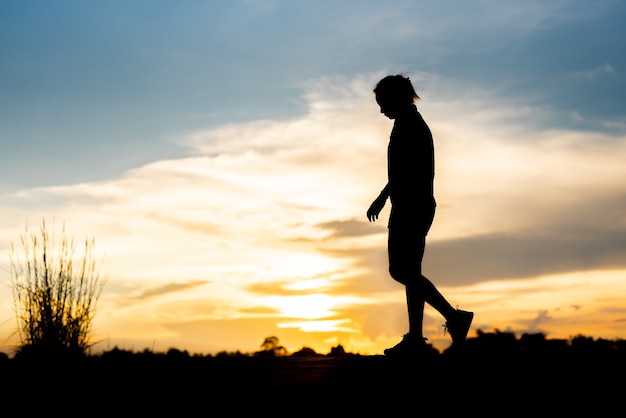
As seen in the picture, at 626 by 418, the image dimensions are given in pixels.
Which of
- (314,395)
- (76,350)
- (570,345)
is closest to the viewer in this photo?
(314,395)

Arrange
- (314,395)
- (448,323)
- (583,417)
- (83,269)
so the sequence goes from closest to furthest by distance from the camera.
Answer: (583,417), (314,395), (448,323), (83,269)

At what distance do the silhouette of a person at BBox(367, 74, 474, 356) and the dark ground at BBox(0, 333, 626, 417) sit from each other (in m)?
0.29

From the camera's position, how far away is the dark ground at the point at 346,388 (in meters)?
3.28

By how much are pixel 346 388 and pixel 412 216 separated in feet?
7.29

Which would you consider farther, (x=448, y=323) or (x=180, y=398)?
(x=448, y=323)

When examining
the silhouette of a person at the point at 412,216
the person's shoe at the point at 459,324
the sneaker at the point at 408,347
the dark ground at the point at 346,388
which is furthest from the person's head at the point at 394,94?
the dark ground at the point at 346,388

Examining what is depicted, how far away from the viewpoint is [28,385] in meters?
4.47

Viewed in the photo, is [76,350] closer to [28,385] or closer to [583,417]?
[28,385]

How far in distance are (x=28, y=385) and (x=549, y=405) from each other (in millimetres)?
3143

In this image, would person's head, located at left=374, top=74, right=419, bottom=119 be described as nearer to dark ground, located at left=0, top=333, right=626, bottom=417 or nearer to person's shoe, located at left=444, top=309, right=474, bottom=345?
person's shoe, located at left=444, top=309, right=474, bottom=345

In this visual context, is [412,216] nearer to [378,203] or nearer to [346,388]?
[378,203]

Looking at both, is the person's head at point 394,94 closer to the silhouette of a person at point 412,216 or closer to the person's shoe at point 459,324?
the silhouette of a person at point 412,216

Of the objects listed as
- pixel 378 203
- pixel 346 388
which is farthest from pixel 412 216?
pixel 346 388

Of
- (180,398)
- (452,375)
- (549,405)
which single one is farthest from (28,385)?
(549,405)
